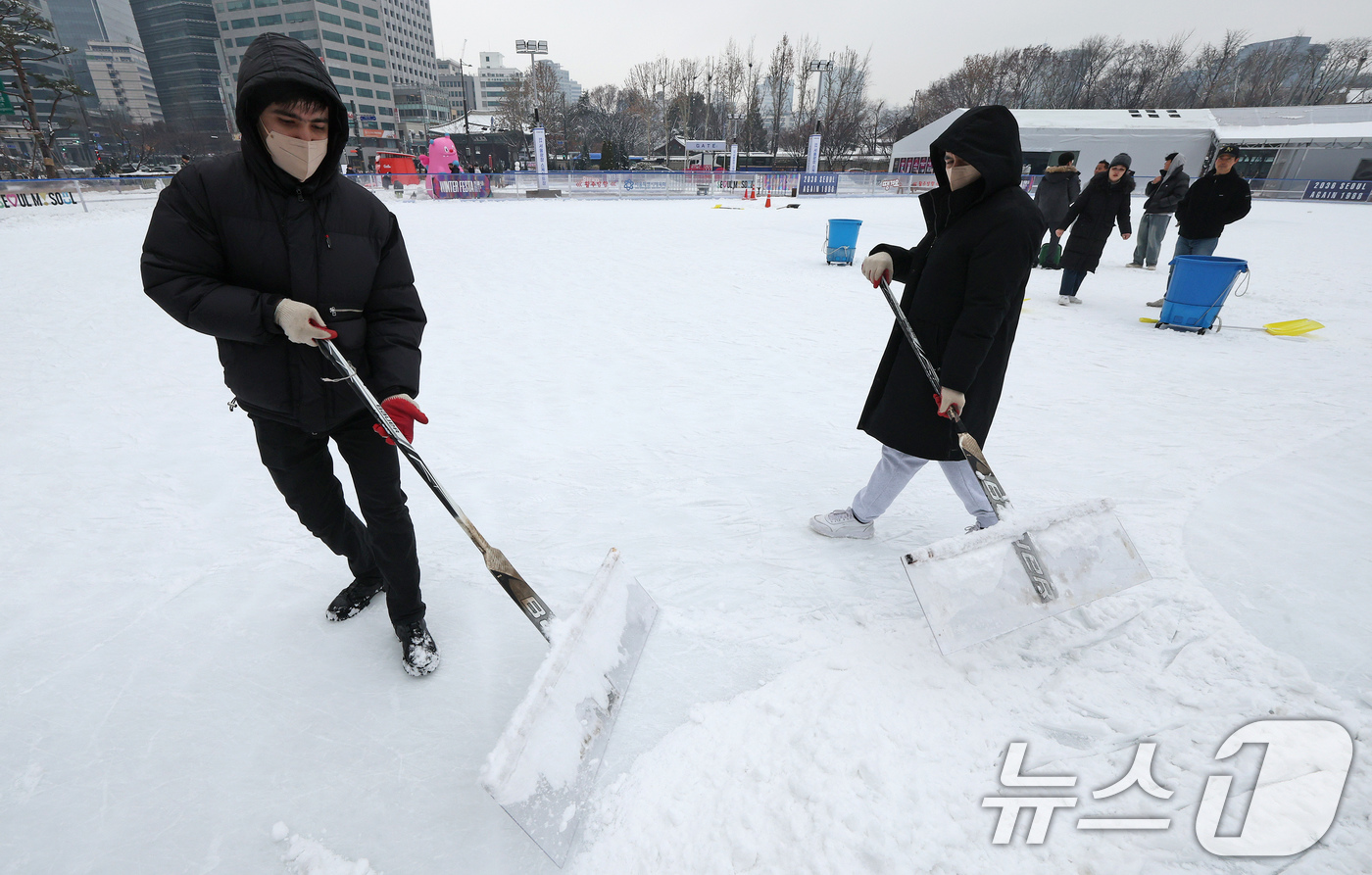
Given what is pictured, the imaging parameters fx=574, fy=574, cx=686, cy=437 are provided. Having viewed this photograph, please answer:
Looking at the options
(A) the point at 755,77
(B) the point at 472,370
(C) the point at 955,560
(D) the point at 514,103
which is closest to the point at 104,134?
(D) the point at 514,103

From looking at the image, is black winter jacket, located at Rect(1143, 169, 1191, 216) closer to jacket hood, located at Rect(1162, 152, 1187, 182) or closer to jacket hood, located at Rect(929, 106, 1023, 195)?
jacket hood, located at Rect(1162, 152, 1187, 182)

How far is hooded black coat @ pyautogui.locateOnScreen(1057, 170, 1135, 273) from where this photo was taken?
6.58 metres

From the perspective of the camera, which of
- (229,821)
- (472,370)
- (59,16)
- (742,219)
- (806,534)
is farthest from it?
(59,16)

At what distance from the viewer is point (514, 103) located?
47594 mm

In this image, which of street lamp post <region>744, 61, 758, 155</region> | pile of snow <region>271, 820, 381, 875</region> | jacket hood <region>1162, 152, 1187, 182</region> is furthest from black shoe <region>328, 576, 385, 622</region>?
street lamp post <region>744, 61, 758, 155</region>

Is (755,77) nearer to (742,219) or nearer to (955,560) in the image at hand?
(742,219)

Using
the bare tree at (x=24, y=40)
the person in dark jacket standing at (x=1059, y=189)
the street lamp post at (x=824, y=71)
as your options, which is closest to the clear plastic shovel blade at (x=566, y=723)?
the person in dark jacket standing at (x=1059, y=189)

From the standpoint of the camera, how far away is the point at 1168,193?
789 centimetres

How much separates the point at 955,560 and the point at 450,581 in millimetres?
2004

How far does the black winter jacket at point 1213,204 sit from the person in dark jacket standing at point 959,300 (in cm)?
629

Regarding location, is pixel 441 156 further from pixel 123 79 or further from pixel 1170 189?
pixel 123 79

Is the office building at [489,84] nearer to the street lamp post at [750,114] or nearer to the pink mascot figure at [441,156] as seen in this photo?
the street lamp post at [750,114]

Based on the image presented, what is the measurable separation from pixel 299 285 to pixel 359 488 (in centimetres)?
63

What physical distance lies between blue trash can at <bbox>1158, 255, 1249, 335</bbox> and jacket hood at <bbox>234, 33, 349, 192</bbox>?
706 centimetres
